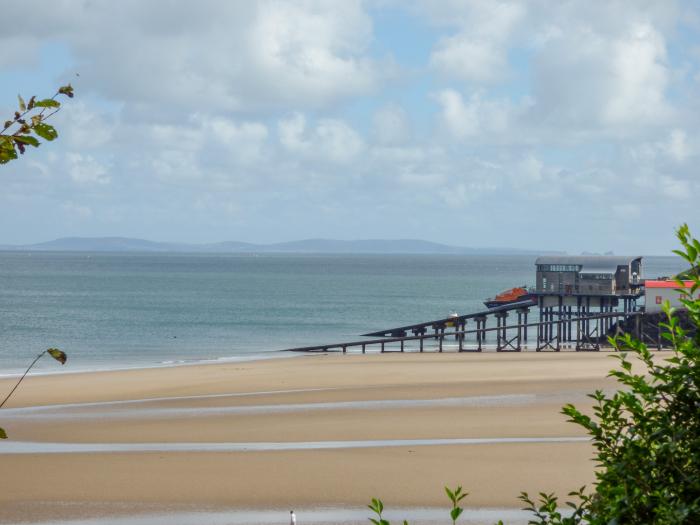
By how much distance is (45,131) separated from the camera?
3.61m

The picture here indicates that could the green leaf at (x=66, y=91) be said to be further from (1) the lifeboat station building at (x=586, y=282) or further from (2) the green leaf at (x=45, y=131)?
(1) the lifeboat station building at (x=586, y=282)

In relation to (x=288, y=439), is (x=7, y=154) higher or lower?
higher

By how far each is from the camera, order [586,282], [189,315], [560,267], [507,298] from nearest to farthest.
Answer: [586,282], [560,267], [507,298], [189,315]

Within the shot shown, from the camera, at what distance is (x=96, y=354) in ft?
171

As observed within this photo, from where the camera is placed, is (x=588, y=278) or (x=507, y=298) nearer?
(x=588, y=278)

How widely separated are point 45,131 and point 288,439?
19.6 meters

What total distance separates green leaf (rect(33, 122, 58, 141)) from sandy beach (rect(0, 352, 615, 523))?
6.56 metres

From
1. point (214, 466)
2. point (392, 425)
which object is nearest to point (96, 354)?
point (392, 425)

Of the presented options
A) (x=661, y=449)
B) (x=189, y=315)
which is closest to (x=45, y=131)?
(x=661, y=449)

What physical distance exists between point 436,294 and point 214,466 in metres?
108

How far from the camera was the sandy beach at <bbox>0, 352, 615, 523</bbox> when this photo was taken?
671 inches

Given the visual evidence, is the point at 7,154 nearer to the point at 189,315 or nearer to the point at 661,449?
the point at 661,449

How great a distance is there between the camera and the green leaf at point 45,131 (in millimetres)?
3596

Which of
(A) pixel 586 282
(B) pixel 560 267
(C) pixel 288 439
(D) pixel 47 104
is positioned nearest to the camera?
(D) pixel 47 104
